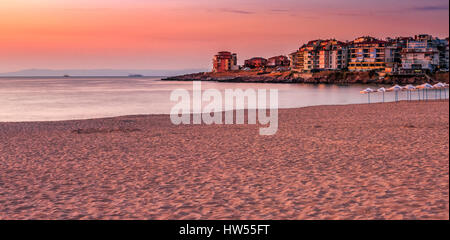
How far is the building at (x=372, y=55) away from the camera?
13075 centimetres

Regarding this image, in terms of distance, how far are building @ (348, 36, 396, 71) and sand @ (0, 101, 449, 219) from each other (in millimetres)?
123180

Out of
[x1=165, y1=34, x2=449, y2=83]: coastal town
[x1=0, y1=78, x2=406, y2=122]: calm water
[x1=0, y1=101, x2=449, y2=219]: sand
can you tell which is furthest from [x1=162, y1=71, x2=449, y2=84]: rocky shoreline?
[x1=0, y1=101, x2=449, y2=219]: sand

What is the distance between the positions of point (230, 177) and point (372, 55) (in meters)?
133

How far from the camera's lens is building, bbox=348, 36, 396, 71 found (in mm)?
130750

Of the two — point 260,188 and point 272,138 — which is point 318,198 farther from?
point 272,138

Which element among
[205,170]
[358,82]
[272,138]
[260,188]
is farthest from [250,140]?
[358,82]

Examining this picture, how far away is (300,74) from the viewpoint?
6083 inches

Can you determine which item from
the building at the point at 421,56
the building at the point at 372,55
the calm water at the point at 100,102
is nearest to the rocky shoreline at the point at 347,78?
the building at the point at 372,55

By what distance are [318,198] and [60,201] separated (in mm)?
4936

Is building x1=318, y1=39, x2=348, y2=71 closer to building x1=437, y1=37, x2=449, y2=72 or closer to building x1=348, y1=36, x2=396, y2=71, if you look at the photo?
building x1=348, y1=36, x2=396, y2=71

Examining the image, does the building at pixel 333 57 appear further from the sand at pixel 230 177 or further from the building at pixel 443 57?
the sand at pixel 230 177

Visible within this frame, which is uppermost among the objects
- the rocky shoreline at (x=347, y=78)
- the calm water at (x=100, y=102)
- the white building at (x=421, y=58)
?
the white building at (x=421, y=58)

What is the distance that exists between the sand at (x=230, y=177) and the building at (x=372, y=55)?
12318 centimetres
